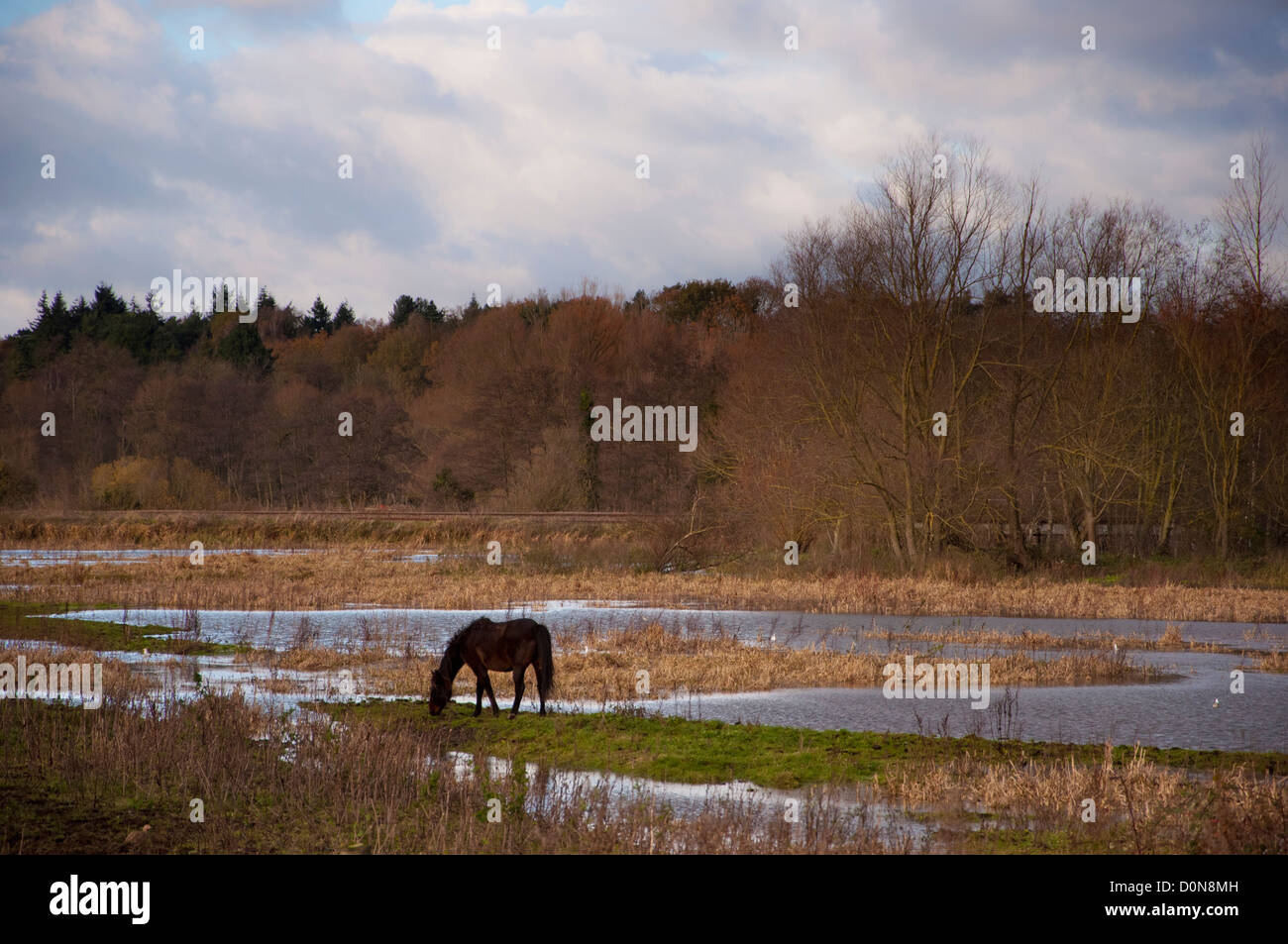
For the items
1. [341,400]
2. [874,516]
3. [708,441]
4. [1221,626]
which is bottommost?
[1221,626]

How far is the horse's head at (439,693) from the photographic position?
1237 centimetres

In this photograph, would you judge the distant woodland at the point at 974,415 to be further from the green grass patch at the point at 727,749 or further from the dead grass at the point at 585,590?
the green grass patch at the point at 727,749

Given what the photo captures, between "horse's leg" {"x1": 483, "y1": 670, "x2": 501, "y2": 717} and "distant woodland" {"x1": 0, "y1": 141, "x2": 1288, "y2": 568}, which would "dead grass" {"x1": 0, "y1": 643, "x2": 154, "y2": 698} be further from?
"distant woodland" {"x1": 0, "y1": 141, "x2": 1288, "y2": 568}

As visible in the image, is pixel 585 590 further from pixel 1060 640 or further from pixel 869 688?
pixel 869 688

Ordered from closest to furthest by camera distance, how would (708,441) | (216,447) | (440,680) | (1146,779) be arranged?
(1146,779) → (440,680) → (708,441) → (216,447)

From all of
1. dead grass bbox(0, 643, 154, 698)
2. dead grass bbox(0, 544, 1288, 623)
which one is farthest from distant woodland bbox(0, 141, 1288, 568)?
dead grass bbox(0, 643, 154, 698)

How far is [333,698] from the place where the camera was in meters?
13.5

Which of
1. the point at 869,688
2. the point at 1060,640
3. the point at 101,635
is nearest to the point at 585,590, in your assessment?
the point at 101,635

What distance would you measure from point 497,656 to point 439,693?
86 centimetres

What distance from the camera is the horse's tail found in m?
12.0

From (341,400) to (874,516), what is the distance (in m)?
45.9

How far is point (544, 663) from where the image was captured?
12.1 meters

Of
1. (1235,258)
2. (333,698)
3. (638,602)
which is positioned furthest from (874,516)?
(333,698)
